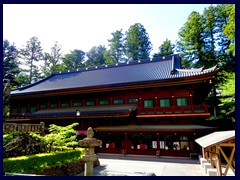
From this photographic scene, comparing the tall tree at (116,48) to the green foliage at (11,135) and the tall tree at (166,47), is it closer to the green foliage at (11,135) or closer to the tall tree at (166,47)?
the tall tree at (166,47)

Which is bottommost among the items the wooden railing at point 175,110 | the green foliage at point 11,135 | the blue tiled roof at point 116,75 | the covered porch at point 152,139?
the covered porch at point 152,139

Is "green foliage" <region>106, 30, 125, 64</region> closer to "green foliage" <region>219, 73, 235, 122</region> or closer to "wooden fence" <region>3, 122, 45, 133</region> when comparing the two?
"green foliage" <region>219, 73, 235, 122</region>

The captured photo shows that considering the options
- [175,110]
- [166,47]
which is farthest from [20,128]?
[166,47]

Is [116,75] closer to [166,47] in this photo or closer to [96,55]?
[166,47]

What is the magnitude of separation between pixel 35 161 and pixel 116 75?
50.6 feet

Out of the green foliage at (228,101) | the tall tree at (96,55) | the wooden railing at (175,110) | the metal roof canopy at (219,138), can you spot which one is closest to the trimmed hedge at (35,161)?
the metal roof canopy at (219,138)

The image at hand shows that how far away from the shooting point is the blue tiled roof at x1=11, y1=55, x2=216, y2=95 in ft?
63.1

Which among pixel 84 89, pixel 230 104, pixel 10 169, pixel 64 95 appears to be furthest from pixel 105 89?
pixel 230 104

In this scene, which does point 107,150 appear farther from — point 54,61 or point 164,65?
point 54,61

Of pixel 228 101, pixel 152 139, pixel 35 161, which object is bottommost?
pixel 152 139

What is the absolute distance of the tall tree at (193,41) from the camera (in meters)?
25.7

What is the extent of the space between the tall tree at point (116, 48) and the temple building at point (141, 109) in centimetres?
1976

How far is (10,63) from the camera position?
124 ft

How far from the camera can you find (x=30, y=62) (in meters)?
42.8
